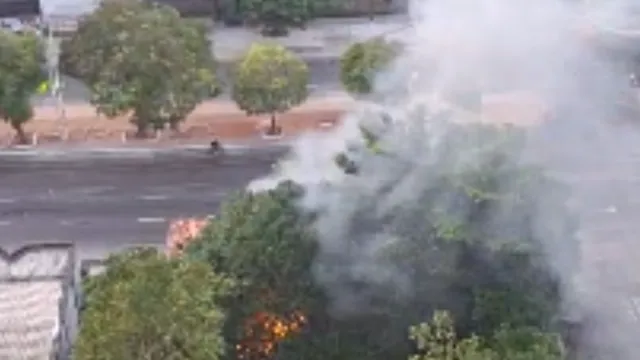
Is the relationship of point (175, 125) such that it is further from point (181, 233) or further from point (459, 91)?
point (459, 91)

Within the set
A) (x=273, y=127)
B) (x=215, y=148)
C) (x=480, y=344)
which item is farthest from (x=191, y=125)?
(x=480, y=344)

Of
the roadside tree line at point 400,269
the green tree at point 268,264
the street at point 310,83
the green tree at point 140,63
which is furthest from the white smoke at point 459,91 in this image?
the street at point 310,83

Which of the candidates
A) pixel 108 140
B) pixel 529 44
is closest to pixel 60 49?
pixel 108 140

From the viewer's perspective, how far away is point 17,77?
3681 centimetres

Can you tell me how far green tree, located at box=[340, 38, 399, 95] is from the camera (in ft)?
120

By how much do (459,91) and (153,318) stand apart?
8.67 metres

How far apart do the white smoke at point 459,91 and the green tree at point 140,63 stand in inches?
269

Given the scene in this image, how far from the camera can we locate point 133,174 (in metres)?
Result: 36.9

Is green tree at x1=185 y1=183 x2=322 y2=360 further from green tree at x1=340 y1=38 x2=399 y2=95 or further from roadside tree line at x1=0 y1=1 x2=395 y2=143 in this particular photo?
green tree at x1=340 y1=38 x2=399 y2=95

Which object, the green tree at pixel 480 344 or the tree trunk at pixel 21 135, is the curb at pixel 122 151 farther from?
the green tree at pixel 480 344

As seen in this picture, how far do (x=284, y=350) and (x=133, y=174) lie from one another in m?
12.7

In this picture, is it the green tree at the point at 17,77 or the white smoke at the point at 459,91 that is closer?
the white smoke at the point at 459,91

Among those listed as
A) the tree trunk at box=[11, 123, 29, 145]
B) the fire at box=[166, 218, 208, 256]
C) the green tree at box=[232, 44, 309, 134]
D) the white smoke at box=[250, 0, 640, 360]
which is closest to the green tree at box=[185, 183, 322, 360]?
the white smoke at box=[250, 0, 640, 360]

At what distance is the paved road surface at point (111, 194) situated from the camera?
3422 centimetres
